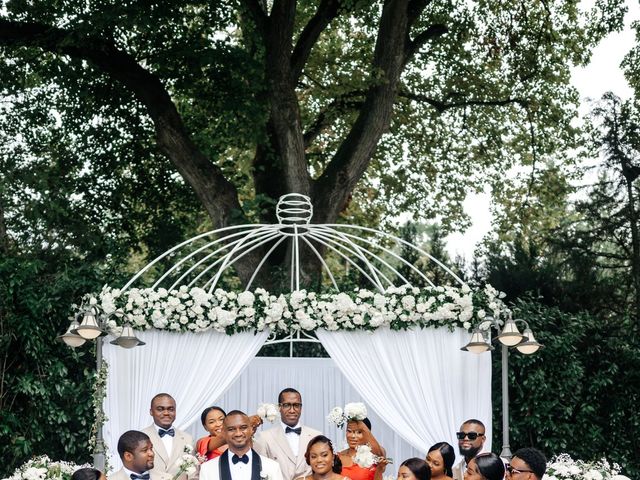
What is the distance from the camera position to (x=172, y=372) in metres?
10.2

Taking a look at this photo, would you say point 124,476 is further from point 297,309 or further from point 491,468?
point 297,309

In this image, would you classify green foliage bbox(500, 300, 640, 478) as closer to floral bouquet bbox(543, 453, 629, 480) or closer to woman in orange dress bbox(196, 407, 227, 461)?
floral bouquet bbox(543, 453, 629, 480)

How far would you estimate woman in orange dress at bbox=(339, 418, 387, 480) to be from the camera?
312 inches

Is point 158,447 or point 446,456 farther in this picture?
point 158,447

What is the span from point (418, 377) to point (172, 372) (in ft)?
8.03

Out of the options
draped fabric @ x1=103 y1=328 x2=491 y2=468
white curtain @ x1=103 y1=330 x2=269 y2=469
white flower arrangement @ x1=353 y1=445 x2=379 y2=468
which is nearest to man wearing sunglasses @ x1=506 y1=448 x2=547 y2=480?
white flower arrangement @ x1=353 y1=445 x2=379 y2=468

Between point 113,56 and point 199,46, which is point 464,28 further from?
point 113,56

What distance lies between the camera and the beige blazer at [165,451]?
8672mm

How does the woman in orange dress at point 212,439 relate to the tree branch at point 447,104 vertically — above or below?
below

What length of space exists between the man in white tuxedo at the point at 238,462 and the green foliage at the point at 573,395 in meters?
5.45

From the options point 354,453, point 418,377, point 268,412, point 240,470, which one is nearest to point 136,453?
point 240,470

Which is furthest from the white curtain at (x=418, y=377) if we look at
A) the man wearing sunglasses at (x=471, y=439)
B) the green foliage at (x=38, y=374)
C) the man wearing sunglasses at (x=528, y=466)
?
the man wearing sunglasses at (x=528, y=466)

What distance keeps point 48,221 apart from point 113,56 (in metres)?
2.77

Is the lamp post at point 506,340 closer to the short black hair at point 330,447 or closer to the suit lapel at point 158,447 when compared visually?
the short black hair at point 330,447
